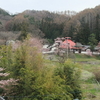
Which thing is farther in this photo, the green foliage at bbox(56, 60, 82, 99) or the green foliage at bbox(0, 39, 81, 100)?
the green foliage at bbox(56, 60, 82, 99)

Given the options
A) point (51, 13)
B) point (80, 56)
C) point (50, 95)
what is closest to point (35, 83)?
point (50, 95)

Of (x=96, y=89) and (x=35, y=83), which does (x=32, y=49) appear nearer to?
(x=35, y=83)

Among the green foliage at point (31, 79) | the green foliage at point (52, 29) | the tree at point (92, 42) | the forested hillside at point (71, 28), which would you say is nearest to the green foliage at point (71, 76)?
the green foliage at point (31, 79)

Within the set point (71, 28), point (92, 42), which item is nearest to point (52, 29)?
point (71, 28)

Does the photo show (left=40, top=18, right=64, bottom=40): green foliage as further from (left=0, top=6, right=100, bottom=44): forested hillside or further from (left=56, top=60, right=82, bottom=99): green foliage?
(left=56, top=60, right=82, bottom=99): green foliage

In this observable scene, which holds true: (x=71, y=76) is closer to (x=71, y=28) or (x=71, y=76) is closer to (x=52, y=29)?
(x=71, y=28)

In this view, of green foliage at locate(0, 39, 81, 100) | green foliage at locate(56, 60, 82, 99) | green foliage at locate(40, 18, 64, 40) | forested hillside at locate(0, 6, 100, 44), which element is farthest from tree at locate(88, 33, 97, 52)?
green foliage at locate(0, 39, 81, 100)

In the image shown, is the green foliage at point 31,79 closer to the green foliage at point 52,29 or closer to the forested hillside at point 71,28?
the forested hillside at point 71,28

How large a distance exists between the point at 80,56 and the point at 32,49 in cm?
2135

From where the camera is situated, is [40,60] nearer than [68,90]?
Yes

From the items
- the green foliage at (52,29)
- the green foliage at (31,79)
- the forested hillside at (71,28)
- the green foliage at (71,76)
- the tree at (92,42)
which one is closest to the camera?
the green foliage at (31,79)

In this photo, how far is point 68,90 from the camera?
649 centimetres

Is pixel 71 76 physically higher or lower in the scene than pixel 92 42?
lower

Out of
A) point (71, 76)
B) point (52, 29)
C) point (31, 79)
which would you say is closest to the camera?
point (31, 79)
